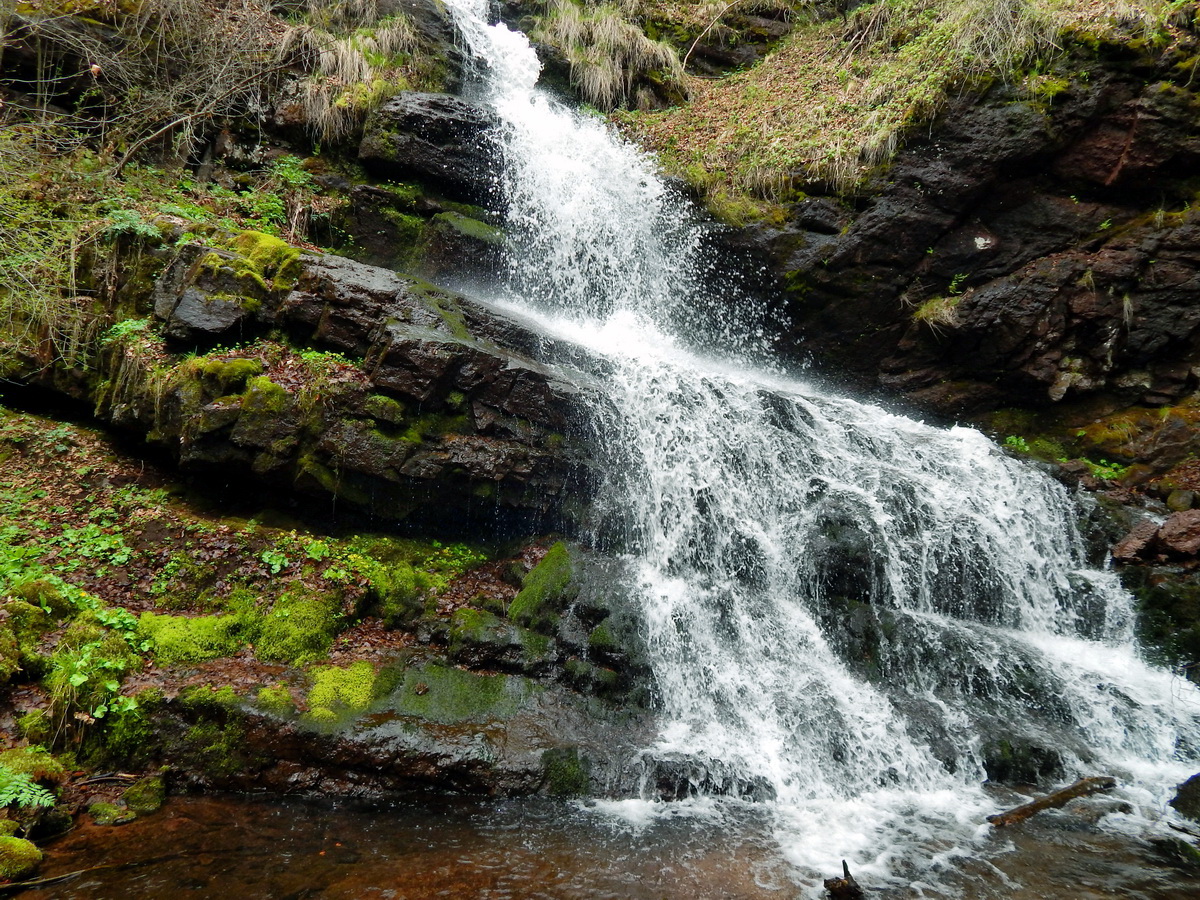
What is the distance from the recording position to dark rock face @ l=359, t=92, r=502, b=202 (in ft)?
32.6

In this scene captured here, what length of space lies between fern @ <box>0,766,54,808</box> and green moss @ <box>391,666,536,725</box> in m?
2.18

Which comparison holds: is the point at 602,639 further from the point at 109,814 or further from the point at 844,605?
the point at 109,814

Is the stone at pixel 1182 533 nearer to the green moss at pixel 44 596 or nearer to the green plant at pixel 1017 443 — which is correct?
the green plant at pixel 1017 443

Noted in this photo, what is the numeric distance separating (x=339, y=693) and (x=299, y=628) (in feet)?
2.68

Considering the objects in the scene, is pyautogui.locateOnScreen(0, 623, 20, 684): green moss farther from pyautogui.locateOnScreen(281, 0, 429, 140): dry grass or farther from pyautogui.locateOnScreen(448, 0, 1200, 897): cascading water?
pyautogui.locateOnScreen(281, 0, 429, 140): dry grass

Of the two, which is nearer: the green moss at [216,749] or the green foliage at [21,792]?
the green foliage at [21,792]

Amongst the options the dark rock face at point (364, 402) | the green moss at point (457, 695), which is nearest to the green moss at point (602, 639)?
the green moss at point (457, 695)

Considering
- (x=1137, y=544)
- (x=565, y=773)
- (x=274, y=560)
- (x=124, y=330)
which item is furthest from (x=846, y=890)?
(x=124, y=330)

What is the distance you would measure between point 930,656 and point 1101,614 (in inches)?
109

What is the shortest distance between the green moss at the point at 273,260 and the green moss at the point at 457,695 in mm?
4743

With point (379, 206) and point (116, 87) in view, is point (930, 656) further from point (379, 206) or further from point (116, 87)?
point (116, 87)

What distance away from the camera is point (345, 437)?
6.16 metres

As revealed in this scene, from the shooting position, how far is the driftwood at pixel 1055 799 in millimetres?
4594

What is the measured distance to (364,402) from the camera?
6.29 meters
